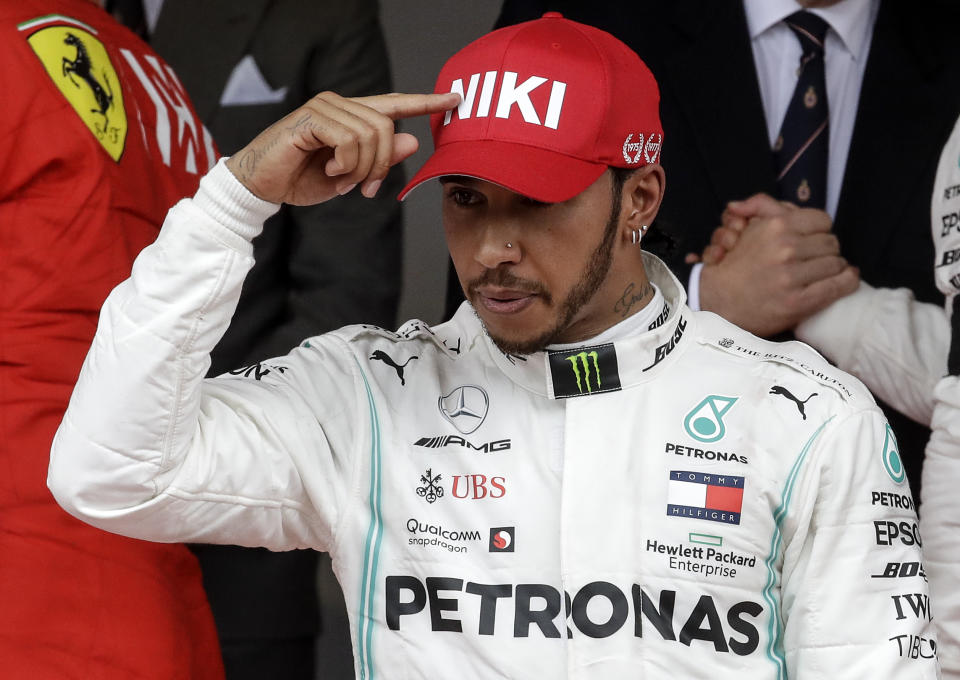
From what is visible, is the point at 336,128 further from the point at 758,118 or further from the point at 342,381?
the point at 758,118

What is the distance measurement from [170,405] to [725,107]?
123 cm

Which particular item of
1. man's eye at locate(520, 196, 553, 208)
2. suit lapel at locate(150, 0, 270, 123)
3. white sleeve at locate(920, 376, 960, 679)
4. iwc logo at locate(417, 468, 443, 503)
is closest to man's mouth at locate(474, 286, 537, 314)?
man's eye at locate(520, 196, 553, 208)

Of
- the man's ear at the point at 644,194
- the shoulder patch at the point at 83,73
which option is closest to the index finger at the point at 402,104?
the man's ear at the point at 644,194

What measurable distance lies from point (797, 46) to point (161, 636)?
4.78ft

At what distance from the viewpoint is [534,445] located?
5.19 ft

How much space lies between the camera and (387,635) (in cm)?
156

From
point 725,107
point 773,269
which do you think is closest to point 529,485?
point 773,269

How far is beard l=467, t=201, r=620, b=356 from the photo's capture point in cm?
153

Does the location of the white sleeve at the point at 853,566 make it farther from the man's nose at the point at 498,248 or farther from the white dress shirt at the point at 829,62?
the white dress shirt at the point at 829,62

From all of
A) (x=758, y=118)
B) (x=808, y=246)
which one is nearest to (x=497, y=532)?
(x=808, y=246)

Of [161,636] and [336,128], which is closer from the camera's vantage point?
[336,128]

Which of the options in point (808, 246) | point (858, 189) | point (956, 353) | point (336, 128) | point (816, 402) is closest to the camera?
point (336, 128)

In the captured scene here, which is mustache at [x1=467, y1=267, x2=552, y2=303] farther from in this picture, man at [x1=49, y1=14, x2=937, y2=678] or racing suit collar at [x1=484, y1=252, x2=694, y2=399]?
racing suit collar at [x1=484, y1=252, x2=694, y2=399]

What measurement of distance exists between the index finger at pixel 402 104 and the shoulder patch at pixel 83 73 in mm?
372
